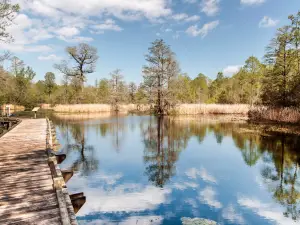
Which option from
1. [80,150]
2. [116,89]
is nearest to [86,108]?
[116,89]

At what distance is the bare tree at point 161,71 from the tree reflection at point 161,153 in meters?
14.4

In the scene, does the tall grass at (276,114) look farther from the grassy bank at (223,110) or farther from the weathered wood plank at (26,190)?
the weathered wood plank at (26,190)

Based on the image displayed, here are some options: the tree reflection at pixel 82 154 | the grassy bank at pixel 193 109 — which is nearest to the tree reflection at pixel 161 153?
the tree reflection at pixel 82 154

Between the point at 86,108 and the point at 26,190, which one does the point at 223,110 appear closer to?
the point at 86,108

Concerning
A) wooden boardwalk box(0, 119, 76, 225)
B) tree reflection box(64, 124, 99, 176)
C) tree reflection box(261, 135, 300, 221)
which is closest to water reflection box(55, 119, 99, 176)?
tree reflection box(64, 124, 99, 176)

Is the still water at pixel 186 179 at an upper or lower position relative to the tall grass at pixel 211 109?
Result: lower

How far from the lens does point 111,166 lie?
10.5 m

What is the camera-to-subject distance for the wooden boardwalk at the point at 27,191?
3.74 m

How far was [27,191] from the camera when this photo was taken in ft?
15.8

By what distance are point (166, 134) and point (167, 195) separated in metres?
11.0

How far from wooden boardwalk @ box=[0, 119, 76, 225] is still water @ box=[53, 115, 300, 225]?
4.77 feet

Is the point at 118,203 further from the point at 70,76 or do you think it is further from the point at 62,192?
the point at 70,76

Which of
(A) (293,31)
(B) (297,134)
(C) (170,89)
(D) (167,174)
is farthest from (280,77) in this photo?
(D) (167,174)

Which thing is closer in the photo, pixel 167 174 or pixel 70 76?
pixel 167 174
